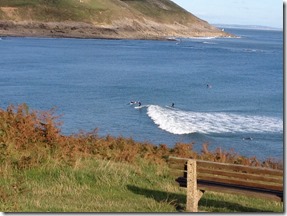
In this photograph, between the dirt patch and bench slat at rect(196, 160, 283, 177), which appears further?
the dirt patch

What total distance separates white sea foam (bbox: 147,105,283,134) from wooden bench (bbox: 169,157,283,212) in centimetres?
2101

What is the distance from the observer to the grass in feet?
25.9

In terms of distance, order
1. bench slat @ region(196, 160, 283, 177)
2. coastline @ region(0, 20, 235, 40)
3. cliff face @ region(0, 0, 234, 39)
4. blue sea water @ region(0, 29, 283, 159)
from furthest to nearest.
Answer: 1. cliff face @ region(0, 0, 234, 39)
2. coastline @ region(0, 20, 235, 40)
3. blue sea water @ region(0, 29, 283, 159)
4. bench slat @ region(196, 160, 283, 177)

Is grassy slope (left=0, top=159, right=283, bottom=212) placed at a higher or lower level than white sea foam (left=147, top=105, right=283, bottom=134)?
higher

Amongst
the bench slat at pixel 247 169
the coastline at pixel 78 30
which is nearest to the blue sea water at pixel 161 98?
the bench slat at pixel 247 169

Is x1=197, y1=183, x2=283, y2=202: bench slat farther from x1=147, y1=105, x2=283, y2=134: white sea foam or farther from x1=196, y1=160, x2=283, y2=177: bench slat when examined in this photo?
x1=147, y1=105, x2=283, y2=134: white sea foam

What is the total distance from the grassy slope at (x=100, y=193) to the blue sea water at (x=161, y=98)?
15.6 m

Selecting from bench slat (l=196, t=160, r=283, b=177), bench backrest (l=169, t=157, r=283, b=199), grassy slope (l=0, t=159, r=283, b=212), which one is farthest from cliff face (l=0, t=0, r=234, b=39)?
bench slat (l=196, t=160, r=283, b=177)

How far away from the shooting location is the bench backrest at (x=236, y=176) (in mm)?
7273

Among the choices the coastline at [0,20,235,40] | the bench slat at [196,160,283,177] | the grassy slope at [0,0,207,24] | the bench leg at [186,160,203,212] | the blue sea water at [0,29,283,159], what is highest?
the grassy slope at [0,0,207,24]

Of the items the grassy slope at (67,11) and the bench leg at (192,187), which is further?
the grassy slope at (67,11)

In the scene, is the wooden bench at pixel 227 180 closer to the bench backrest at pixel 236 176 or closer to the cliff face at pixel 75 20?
the bench backrest at pixel 236 176

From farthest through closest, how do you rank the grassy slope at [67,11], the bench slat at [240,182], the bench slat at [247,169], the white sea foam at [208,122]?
the grassy slope at [67,11]
the white sea foam at [208,122]
the bench slat at [240,182]
the bench slat at [247,169]

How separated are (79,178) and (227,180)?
8.42ft
